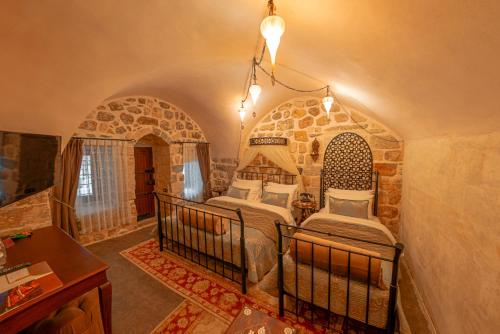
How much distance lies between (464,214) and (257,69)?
261 centimetres

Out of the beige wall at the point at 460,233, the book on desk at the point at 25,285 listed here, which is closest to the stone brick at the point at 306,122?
the beige wall at the point at 460,233

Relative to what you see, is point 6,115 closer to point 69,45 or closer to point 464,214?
point 69,45

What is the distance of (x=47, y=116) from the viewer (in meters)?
2.16

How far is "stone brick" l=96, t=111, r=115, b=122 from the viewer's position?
344cm

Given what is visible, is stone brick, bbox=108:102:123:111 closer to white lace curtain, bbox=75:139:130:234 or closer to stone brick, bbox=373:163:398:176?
white lace curtain, bbox=75:139:130:234

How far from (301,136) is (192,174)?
280 cm

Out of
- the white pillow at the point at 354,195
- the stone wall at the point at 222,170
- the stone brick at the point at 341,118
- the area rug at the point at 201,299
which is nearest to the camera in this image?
the area rug at the point at 201,299

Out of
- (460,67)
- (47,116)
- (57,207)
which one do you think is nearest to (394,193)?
(460,67)

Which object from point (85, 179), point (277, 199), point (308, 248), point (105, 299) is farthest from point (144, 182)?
point (308, 248)

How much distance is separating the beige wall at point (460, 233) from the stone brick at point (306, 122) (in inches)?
73.3

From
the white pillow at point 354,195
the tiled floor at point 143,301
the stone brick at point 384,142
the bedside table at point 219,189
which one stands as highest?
the stone brick at point 384,142

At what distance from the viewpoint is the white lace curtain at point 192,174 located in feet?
15.7

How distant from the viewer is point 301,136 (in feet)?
13.1

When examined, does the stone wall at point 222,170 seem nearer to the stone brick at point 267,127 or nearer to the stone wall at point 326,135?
the stone wall at point 326,135
